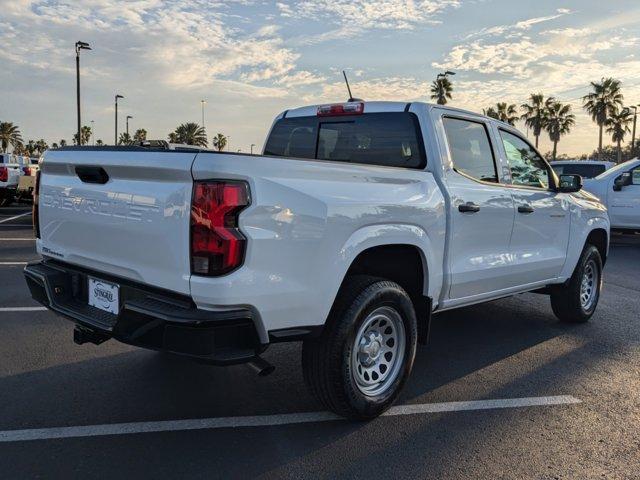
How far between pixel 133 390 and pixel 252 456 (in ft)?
4.04

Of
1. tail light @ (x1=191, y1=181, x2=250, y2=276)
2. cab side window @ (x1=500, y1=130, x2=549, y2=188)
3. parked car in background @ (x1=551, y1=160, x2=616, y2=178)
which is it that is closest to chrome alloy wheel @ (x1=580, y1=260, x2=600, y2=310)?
cab side window @ (x1=500, y1=130, x2=549, y2=188)

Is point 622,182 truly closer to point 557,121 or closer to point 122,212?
point 122,212

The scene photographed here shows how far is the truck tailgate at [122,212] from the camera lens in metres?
2.76

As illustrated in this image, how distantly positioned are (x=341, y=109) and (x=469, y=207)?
1263 mm

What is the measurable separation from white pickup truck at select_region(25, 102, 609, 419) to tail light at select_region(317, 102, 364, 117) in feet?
0.04

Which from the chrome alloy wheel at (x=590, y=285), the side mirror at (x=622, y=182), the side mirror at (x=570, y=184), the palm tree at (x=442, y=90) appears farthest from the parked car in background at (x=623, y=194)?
the palm tree at (x=442, y=90)

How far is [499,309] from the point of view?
649cm

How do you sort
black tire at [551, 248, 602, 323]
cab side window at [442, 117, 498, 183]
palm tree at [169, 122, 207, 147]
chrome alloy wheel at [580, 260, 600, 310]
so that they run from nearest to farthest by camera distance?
cab side window at [442, 117, 498, 183]
black tire at [551, 248, 602, 323]
chrome alloy wheel at [580, 260, 600, 310]
palm tree at [169, 122, 207, 147]

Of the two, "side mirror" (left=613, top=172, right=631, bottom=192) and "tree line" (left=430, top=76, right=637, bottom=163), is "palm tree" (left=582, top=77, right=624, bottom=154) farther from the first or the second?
"side mirror" (left=613, top=172, right=631, bottom=192)

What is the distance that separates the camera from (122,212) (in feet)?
9.91

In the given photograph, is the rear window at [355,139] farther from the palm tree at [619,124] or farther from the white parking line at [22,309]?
the palm tree at [619,124]

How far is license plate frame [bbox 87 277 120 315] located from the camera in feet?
10.3

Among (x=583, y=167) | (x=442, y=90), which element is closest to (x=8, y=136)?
(x=442, y=90)

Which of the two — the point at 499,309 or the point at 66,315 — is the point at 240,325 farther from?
the point at 499,309
